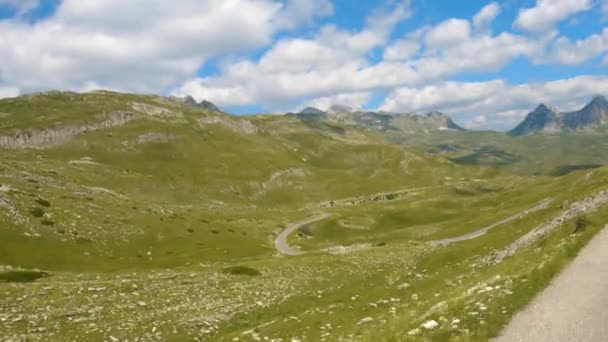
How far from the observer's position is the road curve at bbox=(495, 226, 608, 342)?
1571cm

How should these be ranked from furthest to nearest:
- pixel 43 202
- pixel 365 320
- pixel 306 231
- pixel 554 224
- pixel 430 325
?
pixel 306 231 → pixel 43 202 → pixel 554 224 → pixel 365 320 → pixel 430 325

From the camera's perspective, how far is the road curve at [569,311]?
51.5 ft

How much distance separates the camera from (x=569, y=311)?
1772 cm

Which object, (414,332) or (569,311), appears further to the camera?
(569,311)

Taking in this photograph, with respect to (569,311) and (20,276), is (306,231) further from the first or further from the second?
(569,311)

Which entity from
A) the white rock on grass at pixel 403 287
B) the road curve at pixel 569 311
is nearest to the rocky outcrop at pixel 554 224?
the white rock on grass at pixel 403 287

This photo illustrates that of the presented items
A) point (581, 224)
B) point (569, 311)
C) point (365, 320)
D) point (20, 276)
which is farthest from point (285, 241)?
point (569, 311)

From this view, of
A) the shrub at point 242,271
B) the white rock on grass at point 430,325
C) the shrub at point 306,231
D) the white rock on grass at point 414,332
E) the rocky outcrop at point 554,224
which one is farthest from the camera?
the shrub at point 306,231

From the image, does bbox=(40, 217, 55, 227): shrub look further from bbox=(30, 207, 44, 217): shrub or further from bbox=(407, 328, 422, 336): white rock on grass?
bbox=(407, 328, 422, 336): white rock on grass

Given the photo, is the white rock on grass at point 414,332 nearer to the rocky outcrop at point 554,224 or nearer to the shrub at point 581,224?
the rocky outcrop at point 554,224

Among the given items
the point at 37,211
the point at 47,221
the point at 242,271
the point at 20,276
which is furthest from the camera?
the point at 37,211

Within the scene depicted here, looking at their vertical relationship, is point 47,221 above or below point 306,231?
above

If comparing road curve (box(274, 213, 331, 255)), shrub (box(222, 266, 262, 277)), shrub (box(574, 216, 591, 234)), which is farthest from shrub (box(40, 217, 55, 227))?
shrub (box(574, 216, 591, 234))

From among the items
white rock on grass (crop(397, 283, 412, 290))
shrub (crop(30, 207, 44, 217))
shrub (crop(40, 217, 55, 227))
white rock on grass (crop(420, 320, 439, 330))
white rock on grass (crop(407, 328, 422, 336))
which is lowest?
white rock on grass (crop(397, 283, 412, 290))
